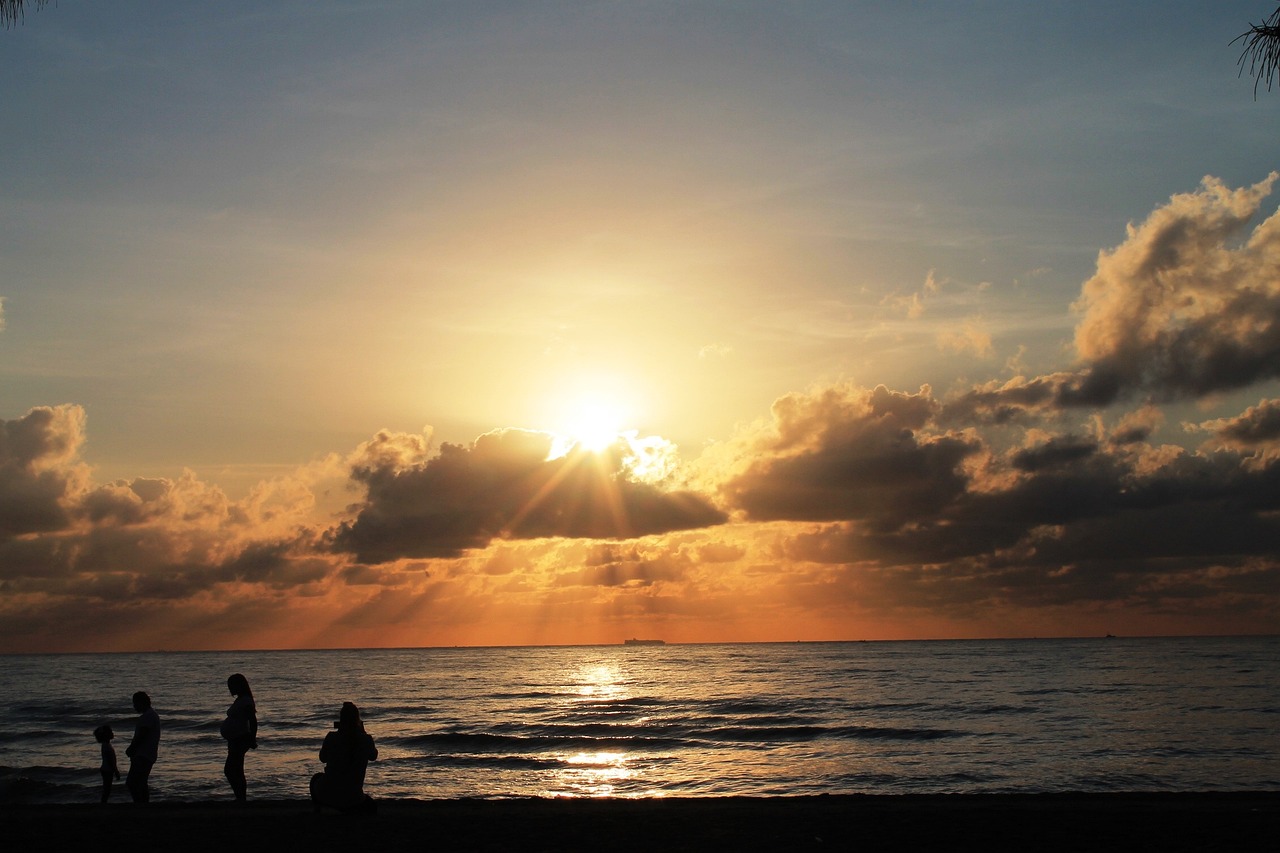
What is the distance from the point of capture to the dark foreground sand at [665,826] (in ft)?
44.2

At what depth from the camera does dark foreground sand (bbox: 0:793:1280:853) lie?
44.2 feet

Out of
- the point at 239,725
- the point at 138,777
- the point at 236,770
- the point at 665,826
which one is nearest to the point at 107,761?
the point at 138,777

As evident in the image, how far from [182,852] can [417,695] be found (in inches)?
2652

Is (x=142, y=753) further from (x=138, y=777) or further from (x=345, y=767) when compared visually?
(x=345, y=767)

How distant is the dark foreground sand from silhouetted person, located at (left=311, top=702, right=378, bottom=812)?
0.91ft

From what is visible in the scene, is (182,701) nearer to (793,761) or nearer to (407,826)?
(793,761)

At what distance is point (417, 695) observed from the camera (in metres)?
77.5

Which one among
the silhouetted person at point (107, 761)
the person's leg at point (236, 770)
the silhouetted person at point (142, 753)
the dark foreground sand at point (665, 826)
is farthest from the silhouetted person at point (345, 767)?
the silhouetted person at point (107, 761)

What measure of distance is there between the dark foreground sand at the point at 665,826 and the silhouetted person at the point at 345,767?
0.28m

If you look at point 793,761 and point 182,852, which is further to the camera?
point 793,761

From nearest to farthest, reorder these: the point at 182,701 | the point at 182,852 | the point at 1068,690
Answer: the point at 182,852, the point at 1068,690, the point at 182,701

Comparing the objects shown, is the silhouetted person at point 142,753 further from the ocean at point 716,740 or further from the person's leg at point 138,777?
the ocean at point 716,740

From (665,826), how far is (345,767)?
5.16 meters

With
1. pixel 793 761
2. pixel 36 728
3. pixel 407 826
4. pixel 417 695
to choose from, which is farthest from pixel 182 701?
pixel 407 826
